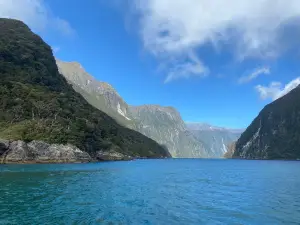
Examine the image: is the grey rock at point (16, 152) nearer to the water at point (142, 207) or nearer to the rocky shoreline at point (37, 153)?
the rocky shoreline at point (37, 153)

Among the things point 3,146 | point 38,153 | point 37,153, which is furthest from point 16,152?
point 38,153

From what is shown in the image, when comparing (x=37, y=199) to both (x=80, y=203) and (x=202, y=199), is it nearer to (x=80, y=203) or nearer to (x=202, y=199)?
(x=80, y=203)

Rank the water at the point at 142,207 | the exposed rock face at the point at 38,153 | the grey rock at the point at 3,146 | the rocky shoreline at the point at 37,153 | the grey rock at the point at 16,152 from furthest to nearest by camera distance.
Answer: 1. the exposed rock face at the point at 38,153
2. the grey rock at the point at 16,152
3. the rocky shoreline at the point at 37,153
4. the grey rock at the point at 3,146
5. the water at the point at 142,207

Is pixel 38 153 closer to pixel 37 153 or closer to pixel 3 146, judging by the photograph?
pixel 37 153

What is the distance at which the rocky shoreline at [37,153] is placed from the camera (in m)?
149

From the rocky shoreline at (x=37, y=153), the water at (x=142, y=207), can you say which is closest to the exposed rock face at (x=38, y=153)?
the rocky shoreline at (x=37, y=153)

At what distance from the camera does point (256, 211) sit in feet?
139

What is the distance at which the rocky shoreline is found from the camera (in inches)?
5866

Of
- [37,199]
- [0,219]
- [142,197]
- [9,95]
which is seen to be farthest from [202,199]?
[9,95]

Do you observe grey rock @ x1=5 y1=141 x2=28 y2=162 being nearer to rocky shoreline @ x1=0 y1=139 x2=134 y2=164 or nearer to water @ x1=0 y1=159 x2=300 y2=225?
rocky shoreline @ x1=0 y1=139 x2=134 y2=164

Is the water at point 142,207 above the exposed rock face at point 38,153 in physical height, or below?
below

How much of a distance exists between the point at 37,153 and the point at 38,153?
1.57ft

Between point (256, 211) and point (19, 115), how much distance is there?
6639 inches

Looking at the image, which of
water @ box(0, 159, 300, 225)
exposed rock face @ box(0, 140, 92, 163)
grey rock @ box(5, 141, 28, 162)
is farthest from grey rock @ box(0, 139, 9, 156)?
water @ box(0, 159, 300, 225)
